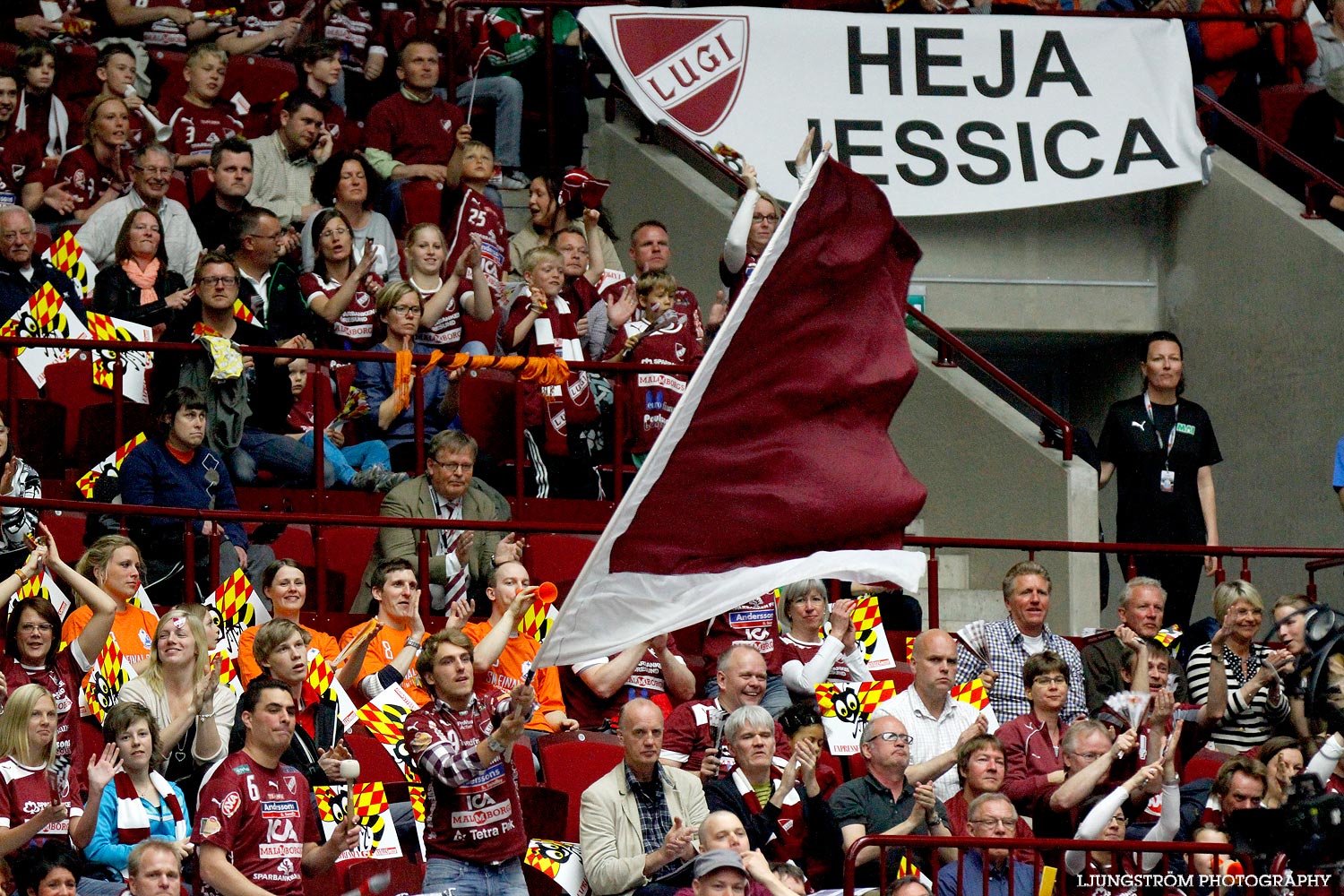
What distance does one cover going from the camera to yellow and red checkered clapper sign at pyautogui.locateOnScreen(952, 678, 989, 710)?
11.6 metres

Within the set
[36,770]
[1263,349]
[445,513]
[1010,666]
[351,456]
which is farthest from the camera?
[1263,349]

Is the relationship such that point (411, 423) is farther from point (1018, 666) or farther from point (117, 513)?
point (1018, 666)

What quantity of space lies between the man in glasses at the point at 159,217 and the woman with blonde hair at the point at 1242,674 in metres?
5.87

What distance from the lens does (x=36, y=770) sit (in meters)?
9.40

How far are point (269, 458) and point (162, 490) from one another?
3.38ft

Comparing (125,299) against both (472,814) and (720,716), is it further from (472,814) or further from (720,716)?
(472,814)

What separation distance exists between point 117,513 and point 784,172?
611 centimetres

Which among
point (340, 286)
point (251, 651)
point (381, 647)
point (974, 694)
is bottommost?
point (974, 694)

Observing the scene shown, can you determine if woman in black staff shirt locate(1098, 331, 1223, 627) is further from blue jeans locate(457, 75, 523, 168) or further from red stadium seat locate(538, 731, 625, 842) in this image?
blue jeans locate(457, 75, 523, 168)

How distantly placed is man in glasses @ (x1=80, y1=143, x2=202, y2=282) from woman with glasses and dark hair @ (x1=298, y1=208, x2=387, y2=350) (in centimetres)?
74

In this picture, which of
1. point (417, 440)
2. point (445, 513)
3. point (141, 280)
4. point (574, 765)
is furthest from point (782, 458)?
point (141, 280)

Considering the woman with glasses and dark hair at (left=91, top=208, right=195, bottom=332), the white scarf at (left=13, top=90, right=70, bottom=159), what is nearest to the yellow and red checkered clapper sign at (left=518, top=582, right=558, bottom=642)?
the woman with glasses and dark hair at (left=91, top=208, right=195, bottom=332)

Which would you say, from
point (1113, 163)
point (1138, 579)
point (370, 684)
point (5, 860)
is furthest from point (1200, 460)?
point (5, 860)

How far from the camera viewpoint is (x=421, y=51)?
1594cm
